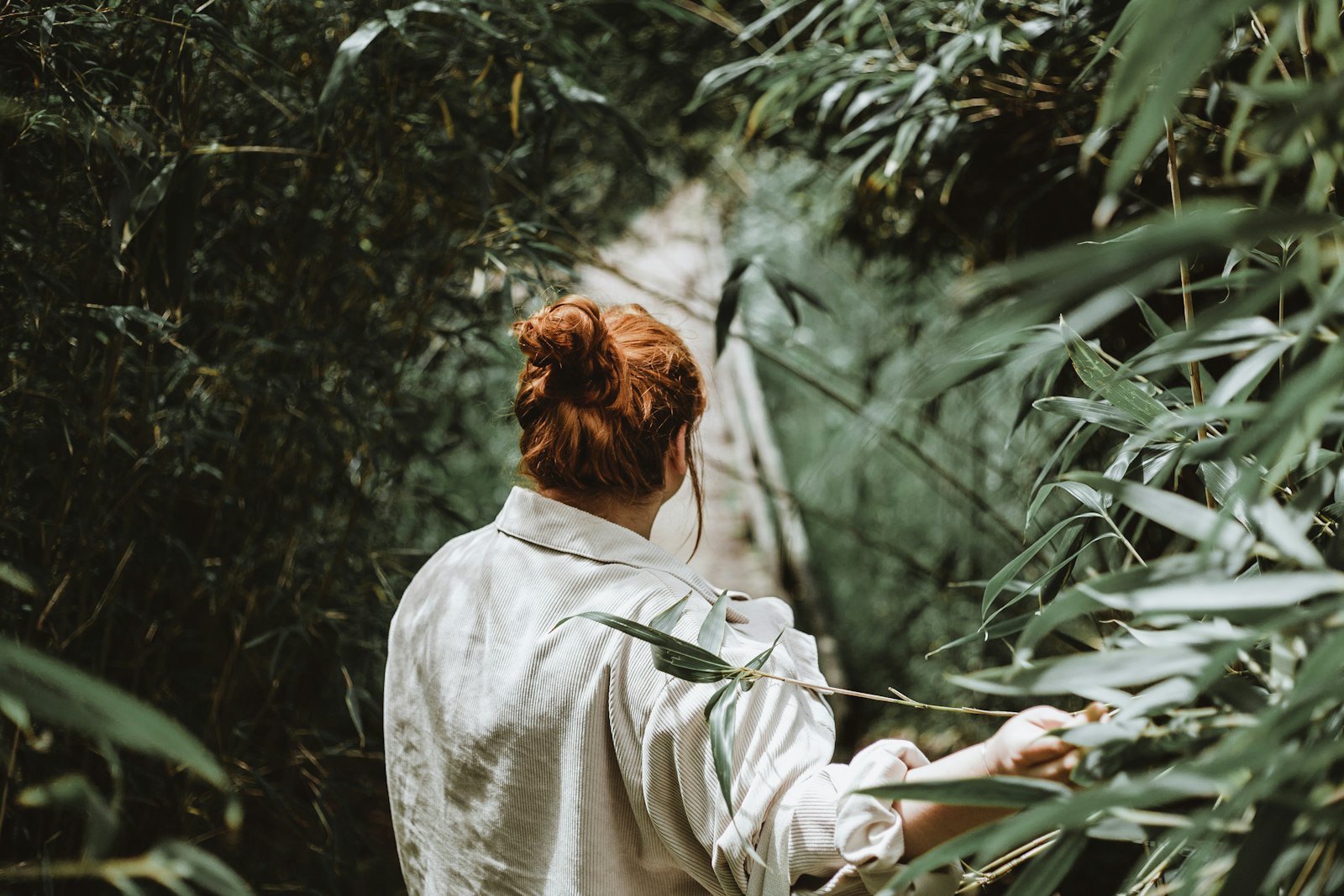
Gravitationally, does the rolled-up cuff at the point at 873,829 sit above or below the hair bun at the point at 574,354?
below

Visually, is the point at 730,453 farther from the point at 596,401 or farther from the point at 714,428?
the point at 596,401

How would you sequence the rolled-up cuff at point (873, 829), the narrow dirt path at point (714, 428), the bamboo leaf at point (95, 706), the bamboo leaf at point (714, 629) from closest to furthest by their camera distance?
the bamboo leaf at point (95, 706) → the rolled-up cuff at point (873, 829) → the bamboo leaf at point (714, 629) → the narrow dirt path at point (714, 428)

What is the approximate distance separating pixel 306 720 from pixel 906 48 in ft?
6.22

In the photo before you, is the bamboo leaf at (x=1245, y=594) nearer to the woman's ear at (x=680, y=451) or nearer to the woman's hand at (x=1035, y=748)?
the woman's hand at (x=1035, y=748)

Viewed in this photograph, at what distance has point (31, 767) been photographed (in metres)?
1.55

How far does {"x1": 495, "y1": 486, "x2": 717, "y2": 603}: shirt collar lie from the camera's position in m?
1.05

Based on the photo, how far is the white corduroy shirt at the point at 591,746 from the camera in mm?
821

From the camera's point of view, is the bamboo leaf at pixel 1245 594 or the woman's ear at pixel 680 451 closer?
the bamboo leaf at pixel 1245 594

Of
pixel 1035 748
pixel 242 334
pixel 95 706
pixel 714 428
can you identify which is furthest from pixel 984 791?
pixel 714 428

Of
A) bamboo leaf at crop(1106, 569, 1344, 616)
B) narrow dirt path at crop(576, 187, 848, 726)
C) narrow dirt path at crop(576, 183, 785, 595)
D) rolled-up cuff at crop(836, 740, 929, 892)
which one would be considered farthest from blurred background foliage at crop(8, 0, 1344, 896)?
narrow dirt path at crop(576, 183, 785, 595)

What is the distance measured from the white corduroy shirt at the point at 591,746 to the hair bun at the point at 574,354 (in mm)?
132

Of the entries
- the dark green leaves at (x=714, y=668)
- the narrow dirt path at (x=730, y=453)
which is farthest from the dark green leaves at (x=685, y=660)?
the narrow dirt path at (x=730, y=453)

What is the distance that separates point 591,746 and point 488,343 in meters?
1.17

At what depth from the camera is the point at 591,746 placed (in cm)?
94
